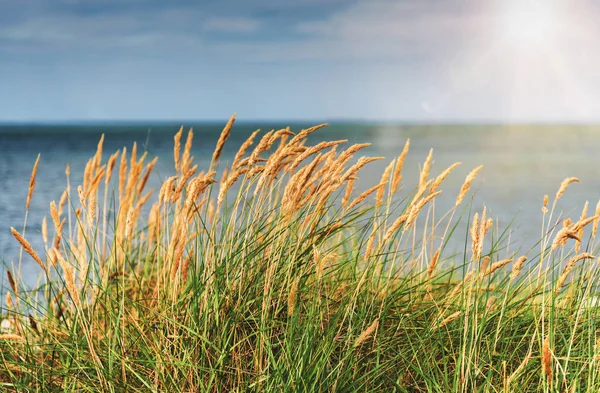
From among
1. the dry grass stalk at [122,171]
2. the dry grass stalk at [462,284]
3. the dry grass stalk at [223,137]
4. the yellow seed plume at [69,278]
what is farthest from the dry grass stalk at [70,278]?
the dry grass stalk at [462,284]

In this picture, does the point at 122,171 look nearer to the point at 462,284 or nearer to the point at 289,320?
the point at 289,320

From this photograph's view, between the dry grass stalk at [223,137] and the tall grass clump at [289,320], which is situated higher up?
the dry grass stalk at [223,137]

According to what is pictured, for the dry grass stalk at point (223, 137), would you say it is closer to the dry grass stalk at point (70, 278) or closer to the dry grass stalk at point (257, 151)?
the dry grass stalk at point (257, 151)

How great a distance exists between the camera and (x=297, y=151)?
8.84 feet

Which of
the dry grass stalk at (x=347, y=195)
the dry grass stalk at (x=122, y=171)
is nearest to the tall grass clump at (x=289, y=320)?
the dry grass stalk at (x=347, y=195)

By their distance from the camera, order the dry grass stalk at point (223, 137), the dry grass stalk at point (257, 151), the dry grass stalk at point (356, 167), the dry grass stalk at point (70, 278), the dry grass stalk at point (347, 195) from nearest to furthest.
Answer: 1. the dry grass stalk at point (356, 167)
2. the dry grass stalk at point (70, 278)
3. the dry grass stalk at point (257, 151)
4. the dry grass stalk at point (223, 137)
5. the dry grass stalk at point (347, 195)

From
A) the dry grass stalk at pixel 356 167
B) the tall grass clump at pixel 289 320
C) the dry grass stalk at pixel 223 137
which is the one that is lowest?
the tall grass clump at pixel 289 320

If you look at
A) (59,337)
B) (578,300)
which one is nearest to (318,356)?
(578,300)

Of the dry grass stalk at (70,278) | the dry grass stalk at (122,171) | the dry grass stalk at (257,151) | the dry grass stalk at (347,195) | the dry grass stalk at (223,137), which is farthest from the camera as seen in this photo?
the dry grass stalk at (122,171)

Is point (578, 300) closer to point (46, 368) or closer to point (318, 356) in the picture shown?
point (318, 356)

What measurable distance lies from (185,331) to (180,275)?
0.26 meters

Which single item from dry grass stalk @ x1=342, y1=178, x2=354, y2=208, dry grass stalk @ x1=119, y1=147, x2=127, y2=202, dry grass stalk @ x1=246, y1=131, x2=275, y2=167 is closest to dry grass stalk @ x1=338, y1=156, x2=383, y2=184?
dry grass stalk @ x1=246, y1=131, x2=275, y2=167

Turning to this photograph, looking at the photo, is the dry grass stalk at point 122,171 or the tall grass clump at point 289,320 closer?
the tall grass clump at point 289,320

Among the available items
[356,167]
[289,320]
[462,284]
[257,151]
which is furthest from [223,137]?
[462,284]
